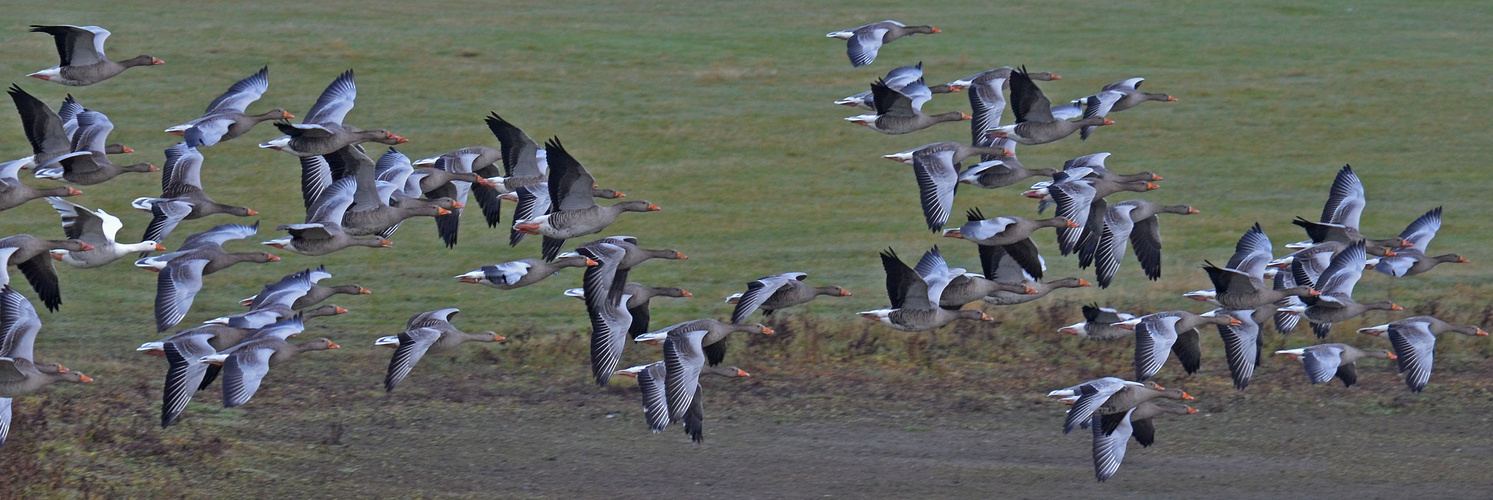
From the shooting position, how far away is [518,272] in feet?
61.8

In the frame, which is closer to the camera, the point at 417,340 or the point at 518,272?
the point at 417,340

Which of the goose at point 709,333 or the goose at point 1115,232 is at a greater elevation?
the goose at point 1115,232

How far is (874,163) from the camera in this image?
3675 cm

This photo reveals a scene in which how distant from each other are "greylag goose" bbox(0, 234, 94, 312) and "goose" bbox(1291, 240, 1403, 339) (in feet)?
42.9

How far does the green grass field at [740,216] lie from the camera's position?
20750 millimetres

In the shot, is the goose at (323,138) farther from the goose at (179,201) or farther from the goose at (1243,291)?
the goose at (1243,291)

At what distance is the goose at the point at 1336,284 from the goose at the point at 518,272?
8.02 m

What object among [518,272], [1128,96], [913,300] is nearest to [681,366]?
[518,272]

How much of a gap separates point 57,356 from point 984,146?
12710 millimetres

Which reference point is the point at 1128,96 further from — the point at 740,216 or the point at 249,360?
the point at 249,360

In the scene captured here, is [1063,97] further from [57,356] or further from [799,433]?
[57,356]

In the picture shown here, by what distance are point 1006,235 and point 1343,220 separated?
17.3ft

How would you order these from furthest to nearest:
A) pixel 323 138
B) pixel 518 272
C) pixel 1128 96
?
pixel 1128 96, pixel 323 138, pixel 518 272

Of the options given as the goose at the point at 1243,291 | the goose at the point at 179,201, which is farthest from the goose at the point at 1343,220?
the goose at the point at 179,201
